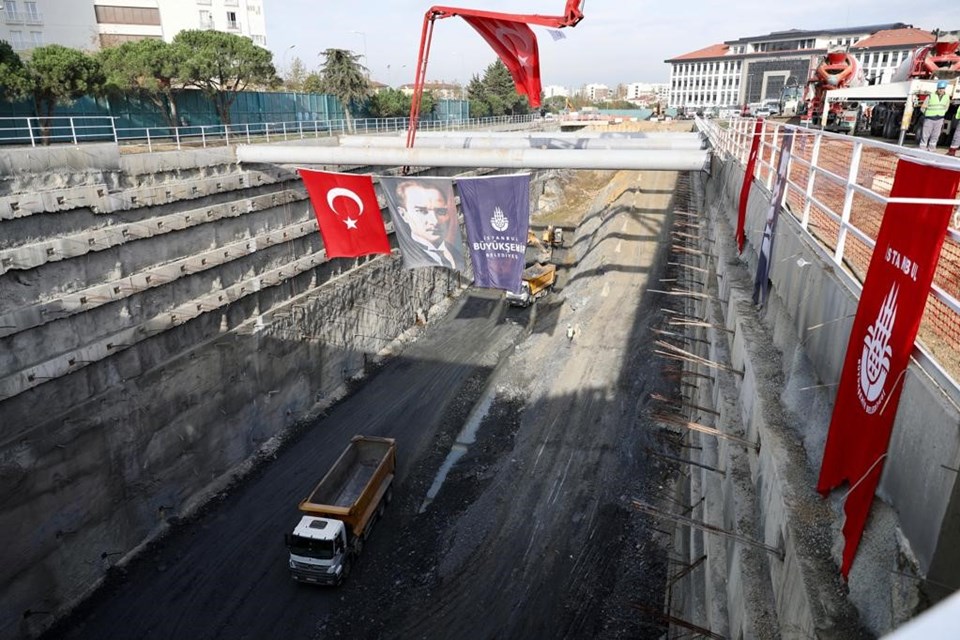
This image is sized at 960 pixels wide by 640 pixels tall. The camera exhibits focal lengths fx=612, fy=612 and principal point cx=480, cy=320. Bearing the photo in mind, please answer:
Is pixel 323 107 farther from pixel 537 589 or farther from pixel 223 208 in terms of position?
pixel 537 589

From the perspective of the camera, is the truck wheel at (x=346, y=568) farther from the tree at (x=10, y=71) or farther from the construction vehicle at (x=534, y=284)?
the tree at (x=10, y=71)

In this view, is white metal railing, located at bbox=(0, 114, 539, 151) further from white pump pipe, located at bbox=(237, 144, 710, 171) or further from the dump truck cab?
the dump truck cab

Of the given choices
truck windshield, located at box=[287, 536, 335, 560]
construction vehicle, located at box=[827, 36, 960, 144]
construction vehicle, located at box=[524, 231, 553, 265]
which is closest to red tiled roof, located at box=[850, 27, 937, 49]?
construction vehicle, located at box=[524, 231, 553, 265]

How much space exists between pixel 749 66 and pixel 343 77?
93.5 meters

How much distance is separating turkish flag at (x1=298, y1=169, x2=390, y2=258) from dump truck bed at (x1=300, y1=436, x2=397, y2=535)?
6.23m

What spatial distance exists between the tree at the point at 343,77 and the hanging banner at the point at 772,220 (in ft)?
121

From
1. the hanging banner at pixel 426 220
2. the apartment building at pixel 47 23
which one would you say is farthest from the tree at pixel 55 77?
the apartment building at pixel 47 23

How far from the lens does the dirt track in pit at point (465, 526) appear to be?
14953 mm

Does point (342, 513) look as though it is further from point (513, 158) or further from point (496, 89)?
point (496, 89)

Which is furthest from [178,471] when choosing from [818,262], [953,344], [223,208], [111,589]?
[953,344]

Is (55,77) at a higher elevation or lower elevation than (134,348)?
higher

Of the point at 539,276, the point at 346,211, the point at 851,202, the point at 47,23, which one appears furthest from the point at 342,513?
the point at 47,23

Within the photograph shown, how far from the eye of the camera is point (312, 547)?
50.2 feet

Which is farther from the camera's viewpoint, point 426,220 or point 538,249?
point 538,249
